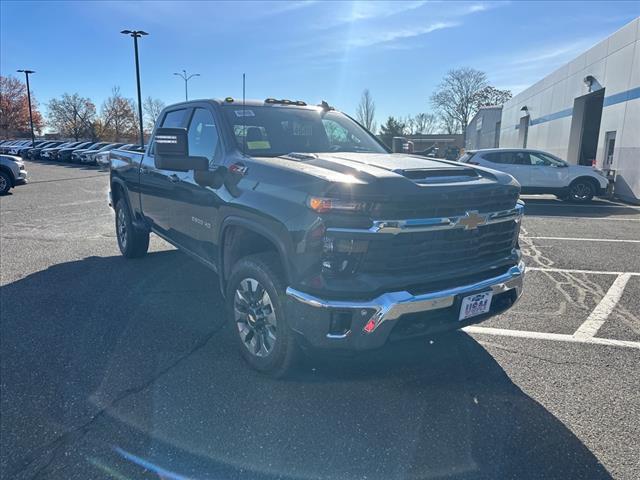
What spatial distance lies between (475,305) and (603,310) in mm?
2567

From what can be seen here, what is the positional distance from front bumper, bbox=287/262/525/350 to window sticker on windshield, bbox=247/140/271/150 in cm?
146

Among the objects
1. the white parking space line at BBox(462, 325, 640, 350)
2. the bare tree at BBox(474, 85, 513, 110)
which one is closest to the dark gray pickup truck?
the white parking space line at BBox(462, 325, 640, 350)

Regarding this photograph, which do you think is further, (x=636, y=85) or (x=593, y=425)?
(x=636, y=85)

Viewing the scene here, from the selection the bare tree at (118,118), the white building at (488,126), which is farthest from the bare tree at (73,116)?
the white building at (488,126)

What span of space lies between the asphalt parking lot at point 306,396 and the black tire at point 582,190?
9579 mm

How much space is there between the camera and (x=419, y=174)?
3.09 m

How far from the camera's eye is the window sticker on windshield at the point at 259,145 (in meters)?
3.79

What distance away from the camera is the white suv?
541 inches

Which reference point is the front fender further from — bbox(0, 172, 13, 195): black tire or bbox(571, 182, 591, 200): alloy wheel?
bbox(0, 172, 13, 195): black tire

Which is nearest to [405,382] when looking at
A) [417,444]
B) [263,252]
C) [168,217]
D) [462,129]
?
[417,444]

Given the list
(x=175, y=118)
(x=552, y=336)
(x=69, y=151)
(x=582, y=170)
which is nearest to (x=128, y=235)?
(x=175, y=118)

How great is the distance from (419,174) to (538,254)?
4.97 m

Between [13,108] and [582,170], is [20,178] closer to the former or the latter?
[582,170]

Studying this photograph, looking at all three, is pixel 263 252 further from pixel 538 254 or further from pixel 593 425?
pixel 538 254
